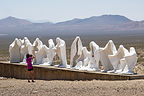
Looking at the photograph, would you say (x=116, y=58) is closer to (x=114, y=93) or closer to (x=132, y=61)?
(x=132, y=61)

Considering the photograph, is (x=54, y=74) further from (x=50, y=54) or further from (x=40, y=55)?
(x=40, y=55)

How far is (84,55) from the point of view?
55.3 feet

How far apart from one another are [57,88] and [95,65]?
197 inches

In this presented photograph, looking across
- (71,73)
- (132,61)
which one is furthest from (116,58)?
(71,73)

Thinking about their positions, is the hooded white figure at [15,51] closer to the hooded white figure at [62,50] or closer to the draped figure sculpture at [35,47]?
the draped figure sculpture at [35,47]

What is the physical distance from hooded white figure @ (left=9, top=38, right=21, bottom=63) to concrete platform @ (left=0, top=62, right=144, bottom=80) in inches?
27.9

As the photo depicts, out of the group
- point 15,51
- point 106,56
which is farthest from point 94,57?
point 15,51

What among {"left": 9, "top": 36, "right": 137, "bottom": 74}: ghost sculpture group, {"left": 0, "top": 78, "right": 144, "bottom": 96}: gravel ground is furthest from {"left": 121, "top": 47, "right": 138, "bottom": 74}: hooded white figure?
{"left": 0, "top": 78, "right": 144, "bottom": 96}: gravel ground

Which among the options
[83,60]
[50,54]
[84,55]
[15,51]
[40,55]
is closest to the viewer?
[84,55]

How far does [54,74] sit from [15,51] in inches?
173

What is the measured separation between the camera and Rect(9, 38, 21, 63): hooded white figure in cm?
2002

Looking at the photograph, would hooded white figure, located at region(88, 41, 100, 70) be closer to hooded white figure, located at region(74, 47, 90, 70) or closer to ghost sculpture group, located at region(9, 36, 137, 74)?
ghost sculpture group, located at region(9, 36, 137, 74)

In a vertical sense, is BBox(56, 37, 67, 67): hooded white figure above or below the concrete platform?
above

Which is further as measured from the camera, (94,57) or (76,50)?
(76,50)
